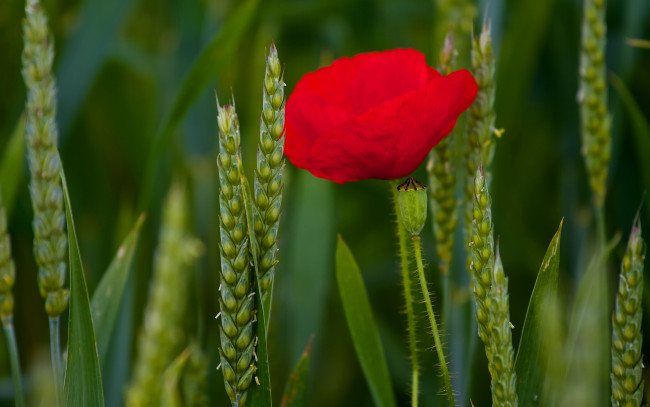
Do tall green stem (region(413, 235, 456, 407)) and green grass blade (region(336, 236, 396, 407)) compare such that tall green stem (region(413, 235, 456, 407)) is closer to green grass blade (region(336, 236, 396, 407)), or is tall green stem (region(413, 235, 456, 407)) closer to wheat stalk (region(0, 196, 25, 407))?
green grass blade (region(336, 236, 396, 407))

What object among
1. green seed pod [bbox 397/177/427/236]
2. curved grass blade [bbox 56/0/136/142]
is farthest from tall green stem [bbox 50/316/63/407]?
curved grass blade [bbox 56/0/136/142]

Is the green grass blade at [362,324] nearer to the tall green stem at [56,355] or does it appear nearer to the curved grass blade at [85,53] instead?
the tall green stem at [56,355]

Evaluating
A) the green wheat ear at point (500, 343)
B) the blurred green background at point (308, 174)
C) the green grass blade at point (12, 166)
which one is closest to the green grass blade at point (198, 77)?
the blurred green background at point (308, 174)

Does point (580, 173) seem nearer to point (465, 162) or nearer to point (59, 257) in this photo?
point (465, 162)

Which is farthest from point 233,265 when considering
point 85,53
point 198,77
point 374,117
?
point 85,53

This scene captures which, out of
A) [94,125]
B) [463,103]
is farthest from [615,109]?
[94,125]

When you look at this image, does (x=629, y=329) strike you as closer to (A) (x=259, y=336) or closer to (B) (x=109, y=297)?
(A) (x=259, y=336)
